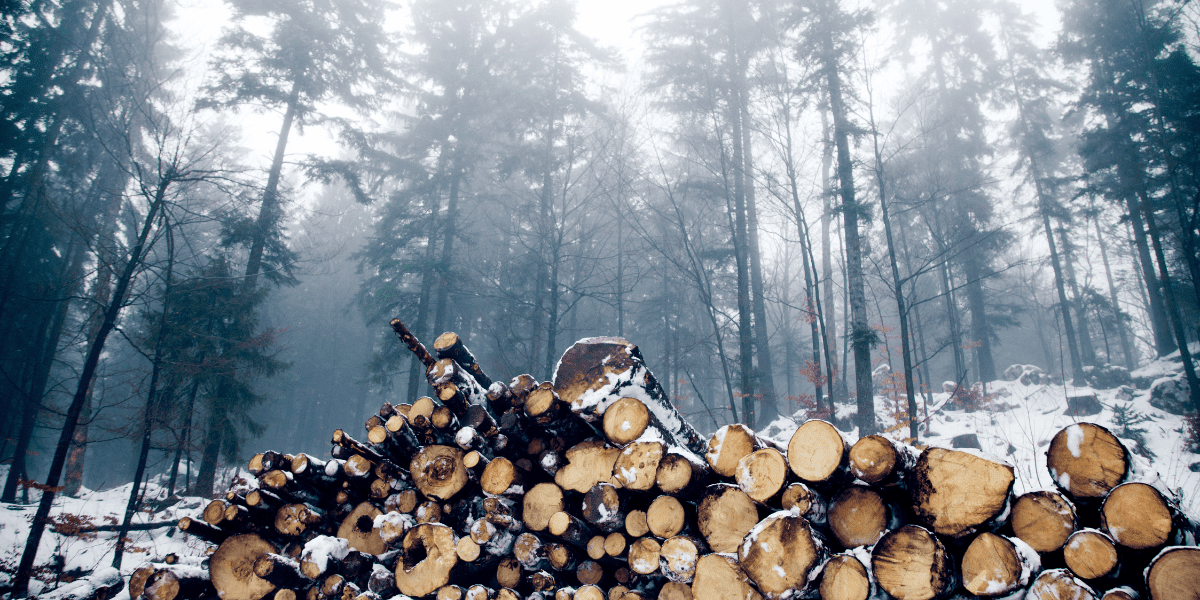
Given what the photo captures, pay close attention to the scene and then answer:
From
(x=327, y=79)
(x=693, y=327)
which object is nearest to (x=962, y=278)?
(x=693, y=327)

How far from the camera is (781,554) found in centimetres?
174

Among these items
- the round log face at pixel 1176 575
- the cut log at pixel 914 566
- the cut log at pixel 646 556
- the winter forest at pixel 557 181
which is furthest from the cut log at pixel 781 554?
the winter forest at pixel 557 181

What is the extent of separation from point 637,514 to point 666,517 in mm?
176

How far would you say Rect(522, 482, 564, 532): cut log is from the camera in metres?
2.47

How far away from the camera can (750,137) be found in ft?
51.0

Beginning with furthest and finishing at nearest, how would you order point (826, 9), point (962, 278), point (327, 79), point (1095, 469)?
point (962, 278) → point (327, 79) → point (826, 9) → point (1095, 469)

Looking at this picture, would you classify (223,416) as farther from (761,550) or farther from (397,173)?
(761,550)

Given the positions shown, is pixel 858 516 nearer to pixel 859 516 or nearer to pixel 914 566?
pixel 859 516

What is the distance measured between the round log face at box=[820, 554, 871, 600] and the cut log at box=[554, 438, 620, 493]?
1.02m

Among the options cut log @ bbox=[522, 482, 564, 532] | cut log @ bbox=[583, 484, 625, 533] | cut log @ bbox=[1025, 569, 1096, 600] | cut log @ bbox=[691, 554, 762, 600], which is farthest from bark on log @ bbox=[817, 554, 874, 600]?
cut log @ bbox=[522, 482, 564, 532]

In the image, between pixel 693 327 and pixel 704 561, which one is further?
pixel 693 327

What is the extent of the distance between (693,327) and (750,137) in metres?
9.89

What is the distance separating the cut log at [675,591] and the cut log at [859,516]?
28.2 inches

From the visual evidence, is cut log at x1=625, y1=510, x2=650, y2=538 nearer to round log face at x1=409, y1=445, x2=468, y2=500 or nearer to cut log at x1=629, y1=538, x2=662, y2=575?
cut log at x1=629, y1=538, x2=662, y2=575
